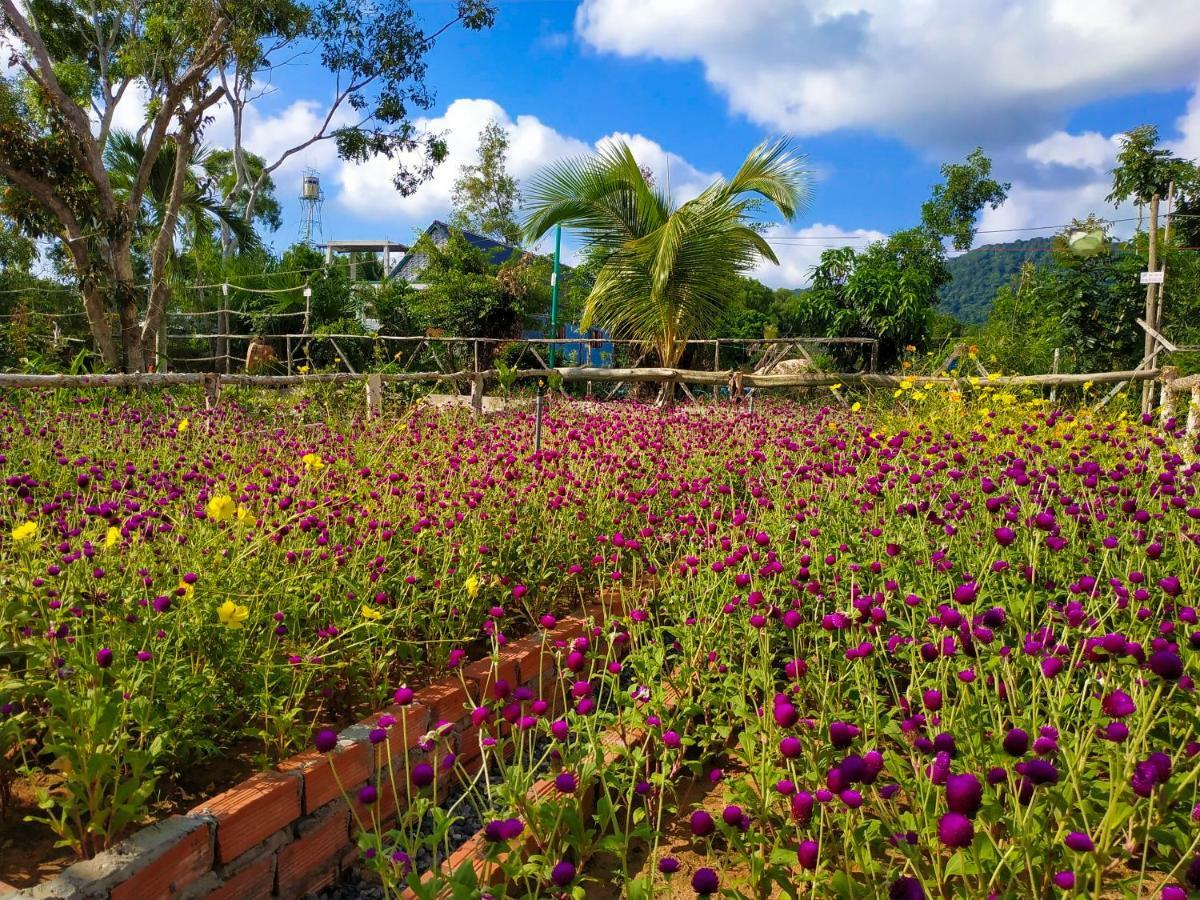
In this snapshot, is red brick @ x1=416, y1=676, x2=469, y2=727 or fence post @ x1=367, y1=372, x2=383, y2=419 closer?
red brick @ x1=416, y1=676, x2=469, y2=727

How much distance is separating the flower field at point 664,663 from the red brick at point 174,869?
11 centimetres

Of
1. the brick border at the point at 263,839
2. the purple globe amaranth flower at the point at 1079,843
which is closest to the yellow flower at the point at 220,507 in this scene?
the brick border at the point at 263,839

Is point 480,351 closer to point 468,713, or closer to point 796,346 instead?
point 796,346

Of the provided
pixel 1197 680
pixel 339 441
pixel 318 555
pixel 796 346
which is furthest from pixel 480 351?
pixel 1197 680

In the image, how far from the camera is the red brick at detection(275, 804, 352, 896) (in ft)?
5.95

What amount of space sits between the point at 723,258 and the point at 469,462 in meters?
7.61

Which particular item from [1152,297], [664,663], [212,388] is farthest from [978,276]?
[664,663]

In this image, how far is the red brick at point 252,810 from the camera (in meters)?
1.68

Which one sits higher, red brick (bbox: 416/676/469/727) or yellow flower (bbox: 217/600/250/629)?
yellow flower (bbox: 217/600/250/629)

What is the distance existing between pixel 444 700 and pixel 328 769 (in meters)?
0.41

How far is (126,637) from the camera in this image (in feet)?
6.39

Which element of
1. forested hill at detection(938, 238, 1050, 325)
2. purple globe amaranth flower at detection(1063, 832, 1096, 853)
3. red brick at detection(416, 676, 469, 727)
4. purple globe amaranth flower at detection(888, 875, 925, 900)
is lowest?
red brick at detection(416, 676, 469, 727)

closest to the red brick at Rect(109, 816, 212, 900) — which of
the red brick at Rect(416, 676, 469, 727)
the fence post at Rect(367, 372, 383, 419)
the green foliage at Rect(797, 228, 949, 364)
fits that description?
the red brick at Rect(416, 676, 469, 727)

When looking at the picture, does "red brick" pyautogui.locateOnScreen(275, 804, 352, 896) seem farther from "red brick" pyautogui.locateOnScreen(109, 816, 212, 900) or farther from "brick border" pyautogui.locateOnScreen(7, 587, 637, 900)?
"red brick" pyautogui.locateOnScreen(109, 816, 212, 900)
